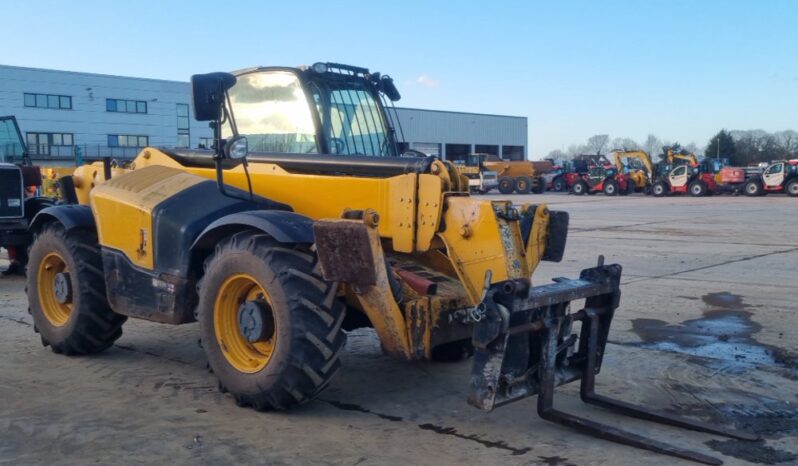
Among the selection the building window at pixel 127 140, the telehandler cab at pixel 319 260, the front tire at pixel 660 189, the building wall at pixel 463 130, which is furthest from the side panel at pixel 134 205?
the building wall at pixel 463 130

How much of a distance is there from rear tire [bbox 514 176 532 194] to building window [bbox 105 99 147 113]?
27.9m

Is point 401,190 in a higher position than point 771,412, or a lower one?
higher

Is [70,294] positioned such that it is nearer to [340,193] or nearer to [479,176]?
[340,193]

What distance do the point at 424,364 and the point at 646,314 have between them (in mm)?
3510

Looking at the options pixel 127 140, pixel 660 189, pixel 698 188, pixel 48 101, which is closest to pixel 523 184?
pixel 660 189

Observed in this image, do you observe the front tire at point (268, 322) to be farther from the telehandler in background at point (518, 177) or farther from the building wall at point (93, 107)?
the building wall at point (93, 107)

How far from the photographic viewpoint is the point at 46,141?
53750mm

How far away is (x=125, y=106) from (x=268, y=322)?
187ft

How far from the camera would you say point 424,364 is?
6.66 m

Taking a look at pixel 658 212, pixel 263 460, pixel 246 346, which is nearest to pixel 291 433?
pixel 263 460

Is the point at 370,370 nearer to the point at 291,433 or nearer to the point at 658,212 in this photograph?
the point at 291,433

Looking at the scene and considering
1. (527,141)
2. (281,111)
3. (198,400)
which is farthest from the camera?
(527,141)

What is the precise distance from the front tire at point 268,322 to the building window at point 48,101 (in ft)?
175

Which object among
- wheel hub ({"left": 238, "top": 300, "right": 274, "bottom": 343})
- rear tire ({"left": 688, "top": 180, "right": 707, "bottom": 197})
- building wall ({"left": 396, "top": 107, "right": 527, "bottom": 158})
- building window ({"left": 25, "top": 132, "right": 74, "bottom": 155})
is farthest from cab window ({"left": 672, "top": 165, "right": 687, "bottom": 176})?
wheel hub ({"left": 238, "top": 300, "right": 274, "bottom": 343})
